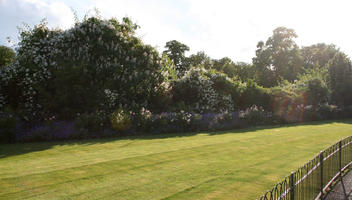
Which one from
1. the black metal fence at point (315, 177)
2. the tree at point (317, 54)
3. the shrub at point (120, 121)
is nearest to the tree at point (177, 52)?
the shrub at point (120, 121)

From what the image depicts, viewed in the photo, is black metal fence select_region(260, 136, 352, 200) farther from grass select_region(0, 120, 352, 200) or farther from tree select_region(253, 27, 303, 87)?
tree select_region(253, 27, 303, 87)

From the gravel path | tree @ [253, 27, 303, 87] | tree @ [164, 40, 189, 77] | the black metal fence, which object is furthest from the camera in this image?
tree @ [253, 27, 303, 87]

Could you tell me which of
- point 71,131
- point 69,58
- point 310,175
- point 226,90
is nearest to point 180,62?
point 226,90

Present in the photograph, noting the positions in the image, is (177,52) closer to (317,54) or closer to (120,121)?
(120,121)

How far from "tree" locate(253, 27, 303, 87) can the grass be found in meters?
43.7

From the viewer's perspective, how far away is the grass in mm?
5422

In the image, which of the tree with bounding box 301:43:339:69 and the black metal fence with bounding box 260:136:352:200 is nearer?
the black metal fence with bounding box 260:136:352:200

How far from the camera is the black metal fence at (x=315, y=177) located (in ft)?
13.1

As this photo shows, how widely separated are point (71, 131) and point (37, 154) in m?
3.03

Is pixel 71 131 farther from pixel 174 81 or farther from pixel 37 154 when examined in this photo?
pixel 174 81

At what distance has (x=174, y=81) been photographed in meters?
19.0

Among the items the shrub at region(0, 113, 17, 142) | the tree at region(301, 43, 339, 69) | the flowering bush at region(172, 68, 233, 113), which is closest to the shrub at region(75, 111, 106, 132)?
the shrub at region(0, 113, 17, 142)

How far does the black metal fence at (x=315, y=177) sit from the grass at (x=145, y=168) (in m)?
0.99

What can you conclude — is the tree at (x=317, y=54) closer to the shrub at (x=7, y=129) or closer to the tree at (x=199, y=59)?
the tree at (x=199, y=59)
